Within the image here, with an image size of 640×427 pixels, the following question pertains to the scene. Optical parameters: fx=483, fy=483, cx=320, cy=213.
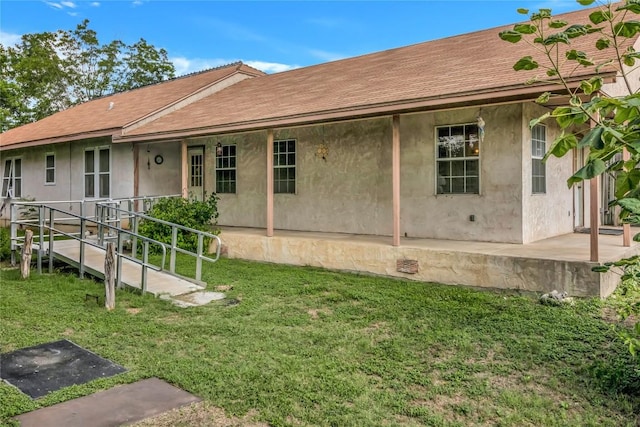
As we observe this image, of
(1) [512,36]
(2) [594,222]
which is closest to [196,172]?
(2) [594,222]

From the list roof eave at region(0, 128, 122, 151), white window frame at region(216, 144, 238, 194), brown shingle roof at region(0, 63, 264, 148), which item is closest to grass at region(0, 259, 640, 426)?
white window frame at region(216, 144, 238, 194)

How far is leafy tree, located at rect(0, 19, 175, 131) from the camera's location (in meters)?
30.1

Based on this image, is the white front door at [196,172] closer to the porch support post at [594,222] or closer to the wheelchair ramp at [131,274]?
the wheelchair ramp at [131,274]

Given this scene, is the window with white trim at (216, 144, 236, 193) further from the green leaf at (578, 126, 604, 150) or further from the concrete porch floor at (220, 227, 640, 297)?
the green leaf at (578, 126, 604, 150)

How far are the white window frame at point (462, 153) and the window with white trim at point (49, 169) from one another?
40.1 ft

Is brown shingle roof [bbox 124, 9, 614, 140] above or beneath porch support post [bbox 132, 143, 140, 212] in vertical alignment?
above

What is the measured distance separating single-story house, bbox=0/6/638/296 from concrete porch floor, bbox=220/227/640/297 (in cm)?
2

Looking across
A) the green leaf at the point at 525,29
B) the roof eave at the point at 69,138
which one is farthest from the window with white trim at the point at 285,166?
the green leaf at the point at 525,29

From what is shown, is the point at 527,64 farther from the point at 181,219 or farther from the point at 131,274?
the point at 181,219

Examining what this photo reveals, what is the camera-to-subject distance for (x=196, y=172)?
12766 mm

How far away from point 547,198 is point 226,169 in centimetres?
733

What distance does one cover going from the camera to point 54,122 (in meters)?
17.5

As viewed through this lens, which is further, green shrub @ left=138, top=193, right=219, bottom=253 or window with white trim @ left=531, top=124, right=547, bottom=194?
green shrub @ left=138, top=193, right=219, bottom=253

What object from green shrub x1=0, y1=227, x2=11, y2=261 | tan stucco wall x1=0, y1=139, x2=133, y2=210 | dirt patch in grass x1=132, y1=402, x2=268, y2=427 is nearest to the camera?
dirt patch in grass x1=132, y1=402, x2=268, y2=427
